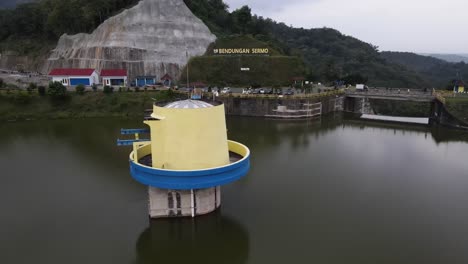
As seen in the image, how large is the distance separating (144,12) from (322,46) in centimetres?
10417

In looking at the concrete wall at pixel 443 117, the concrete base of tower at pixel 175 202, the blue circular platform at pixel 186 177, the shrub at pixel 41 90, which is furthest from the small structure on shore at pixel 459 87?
the shrub at pixel 41 90

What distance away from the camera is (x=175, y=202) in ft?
60.5

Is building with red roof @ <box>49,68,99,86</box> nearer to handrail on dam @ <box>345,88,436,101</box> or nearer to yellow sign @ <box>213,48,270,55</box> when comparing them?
yellow sign @ <box>213,48,270,55</box>

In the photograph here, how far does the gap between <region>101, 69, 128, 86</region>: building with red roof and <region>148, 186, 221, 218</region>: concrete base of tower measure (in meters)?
47.1

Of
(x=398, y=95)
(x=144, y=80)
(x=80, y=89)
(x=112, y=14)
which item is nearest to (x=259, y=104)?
(x=398, y=95)

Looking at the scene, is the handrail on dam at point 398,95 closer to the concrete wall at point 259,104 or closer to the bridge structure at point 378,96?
the bridge structure at point 378,96

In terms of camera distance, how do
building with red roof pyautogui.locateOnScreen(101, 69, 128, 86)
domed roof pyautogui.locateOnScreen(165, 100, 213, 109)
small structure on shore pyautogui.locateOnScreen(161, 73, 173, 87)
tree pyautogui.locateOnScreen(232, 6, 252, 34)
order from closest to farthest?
domed roof pyautogui.locateOnScreen(165, 100, 213, 109) < building with red roof pyautogui.locateOnScreen(101, 69, 128, 86) < small structure on shore pyautogui.locateOnScreen(161, 73, 173, 87) < tree pyautogui.locateOnScreen(232, 6, 252, 34)

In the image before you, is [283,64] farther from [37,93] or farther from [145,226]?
[145,226]

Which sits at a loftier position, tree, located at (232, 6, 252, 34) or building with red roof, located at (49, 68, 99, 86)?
tree, located at (232, 6, 252, 34)

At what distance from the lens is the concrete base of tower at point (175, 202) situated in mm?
18266

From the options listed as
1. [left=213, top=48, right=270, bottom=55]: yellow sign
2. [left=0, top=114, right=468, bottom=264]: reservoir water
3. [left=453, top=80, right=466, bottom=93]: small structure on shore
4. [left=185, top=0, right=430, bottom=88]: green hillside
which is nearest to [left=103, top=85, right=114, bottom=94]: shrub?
[left=0, top=114, right=468, bottom=264]: reservoir water

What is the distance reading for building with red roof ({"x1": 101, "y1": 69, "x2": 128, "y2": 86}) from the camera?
196ft

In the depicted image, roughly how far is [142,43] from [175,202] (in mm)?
53687

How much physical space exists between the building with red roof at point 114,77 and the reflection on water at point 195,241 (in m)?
47.5
